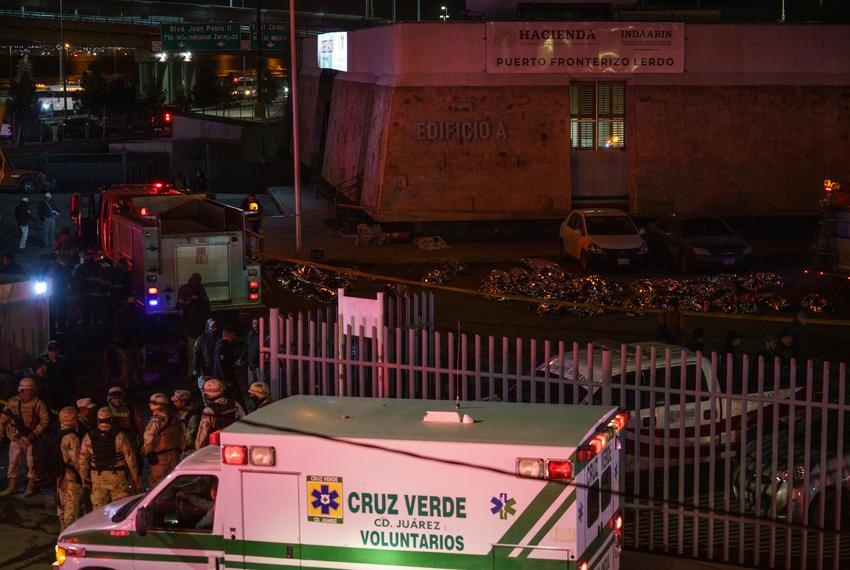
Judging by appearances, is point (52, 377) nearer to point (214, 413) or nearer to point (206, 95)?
point (214, 413)

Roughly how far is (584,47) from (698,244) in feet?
24.4

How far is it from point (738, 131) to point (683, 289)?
10.7m

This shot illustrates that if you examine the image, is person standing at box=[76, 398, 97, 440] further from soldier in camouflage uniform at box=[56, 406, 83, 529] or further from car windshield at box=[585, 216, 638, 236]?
car windshield at box=[585, 216, 638, 236]

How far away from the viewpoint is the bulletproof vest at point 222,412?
1154cm

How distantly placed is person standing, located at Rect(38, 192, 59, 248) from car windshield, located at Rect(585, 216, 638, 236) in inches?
530

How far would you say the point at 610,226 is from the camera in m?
26.8

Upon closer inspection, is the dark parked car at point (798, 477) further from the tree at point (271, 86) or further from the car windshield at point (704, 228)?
the tree at point (271, 86)

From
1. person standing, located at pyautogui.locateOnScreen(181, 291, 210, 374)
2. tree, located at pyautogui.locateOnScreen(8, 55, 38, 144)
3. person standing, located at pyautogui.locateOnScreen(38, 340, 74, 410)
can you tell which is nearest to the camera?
person standing, located at pyautogui.locateOnScreen(38, 340, 74, 410)

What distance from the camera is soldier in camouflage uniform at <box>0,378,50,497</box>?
42.0 ft

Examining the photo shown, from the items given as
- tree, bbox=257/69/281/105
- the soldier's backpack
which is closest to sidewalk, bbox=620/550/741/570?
the soldier's backpack

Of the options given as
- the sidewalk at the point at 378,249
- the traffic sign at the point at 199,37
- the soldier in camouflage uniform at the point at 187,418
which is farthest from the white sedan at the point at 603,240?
the traffic sign at the point at 199,37

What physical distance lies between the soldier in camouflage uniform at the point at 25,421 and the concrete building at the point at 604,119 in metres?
18.4

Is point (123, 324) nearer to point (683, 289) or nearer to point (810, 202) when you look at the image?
point (683, 289)

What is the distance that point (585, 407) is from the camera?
9.01m
